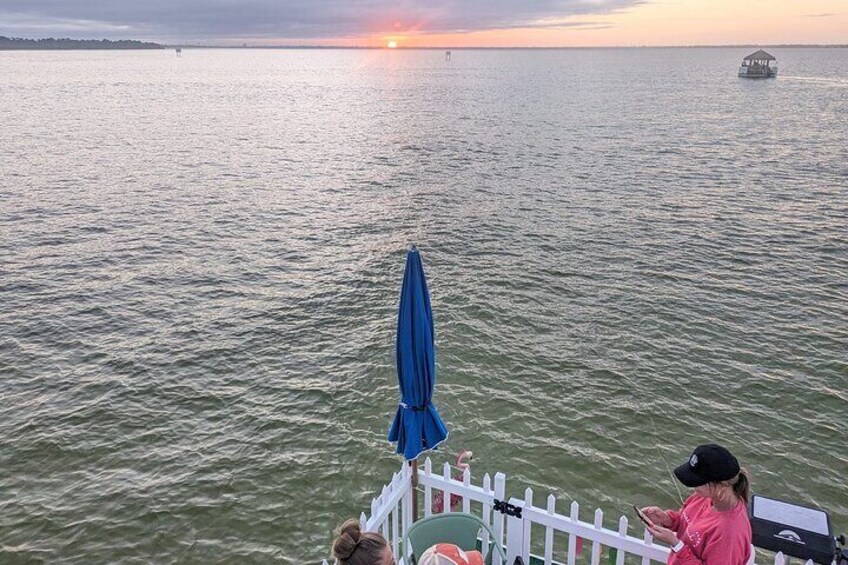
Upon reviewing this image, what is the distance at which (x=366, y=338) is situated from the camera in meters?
16.1

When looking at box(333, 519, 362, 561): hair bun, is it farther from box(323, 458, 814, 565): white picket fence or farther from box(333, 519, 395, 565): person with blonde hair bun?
box(323, 458, 814, 565): white picket fence

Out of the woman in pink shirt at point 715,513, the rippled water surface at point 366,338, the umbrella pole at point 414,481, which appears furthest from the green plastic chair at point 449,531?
the rippled water surface at point 366,338

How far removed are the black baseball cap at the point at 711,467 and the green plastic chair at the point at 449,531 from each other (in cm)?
248

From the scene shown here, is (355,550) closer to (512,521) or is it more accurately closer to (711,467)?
(711,467)

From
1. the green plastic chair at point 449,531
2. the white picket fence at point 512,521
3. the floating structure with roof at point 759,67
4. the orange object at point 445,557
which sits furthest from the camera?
the floating structure with roof at point 759,67

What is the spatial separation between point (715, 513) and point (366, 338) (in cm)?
1159

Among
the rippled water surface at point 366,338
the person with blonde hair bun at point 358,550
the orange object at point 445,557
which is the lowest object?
the rippled water surface at point 366,338

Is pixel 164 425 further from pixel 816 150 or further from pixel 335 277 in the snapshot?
pixel 816 150

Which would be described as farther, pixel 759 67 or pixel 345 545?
pixel 759 67

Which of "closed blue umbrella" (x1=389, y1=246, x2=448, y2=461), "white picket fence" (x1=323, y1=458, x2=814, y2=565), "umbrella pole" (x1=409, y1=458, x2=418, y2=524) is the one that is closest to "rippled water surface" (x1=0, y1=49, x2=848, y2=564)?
"umbrella pole" (x1=409, y1=458, x2=418, y2=524)

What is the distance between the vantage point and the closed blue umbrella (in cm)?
689

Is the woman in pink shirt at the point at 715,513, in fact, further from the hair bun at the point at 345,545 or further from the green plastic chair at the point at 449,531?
the hair bun at the point at 345,545

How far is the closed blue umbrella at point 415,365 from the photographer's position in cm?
689

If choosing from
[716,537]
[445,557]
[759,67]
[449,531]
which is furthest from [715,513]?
[759,67]
